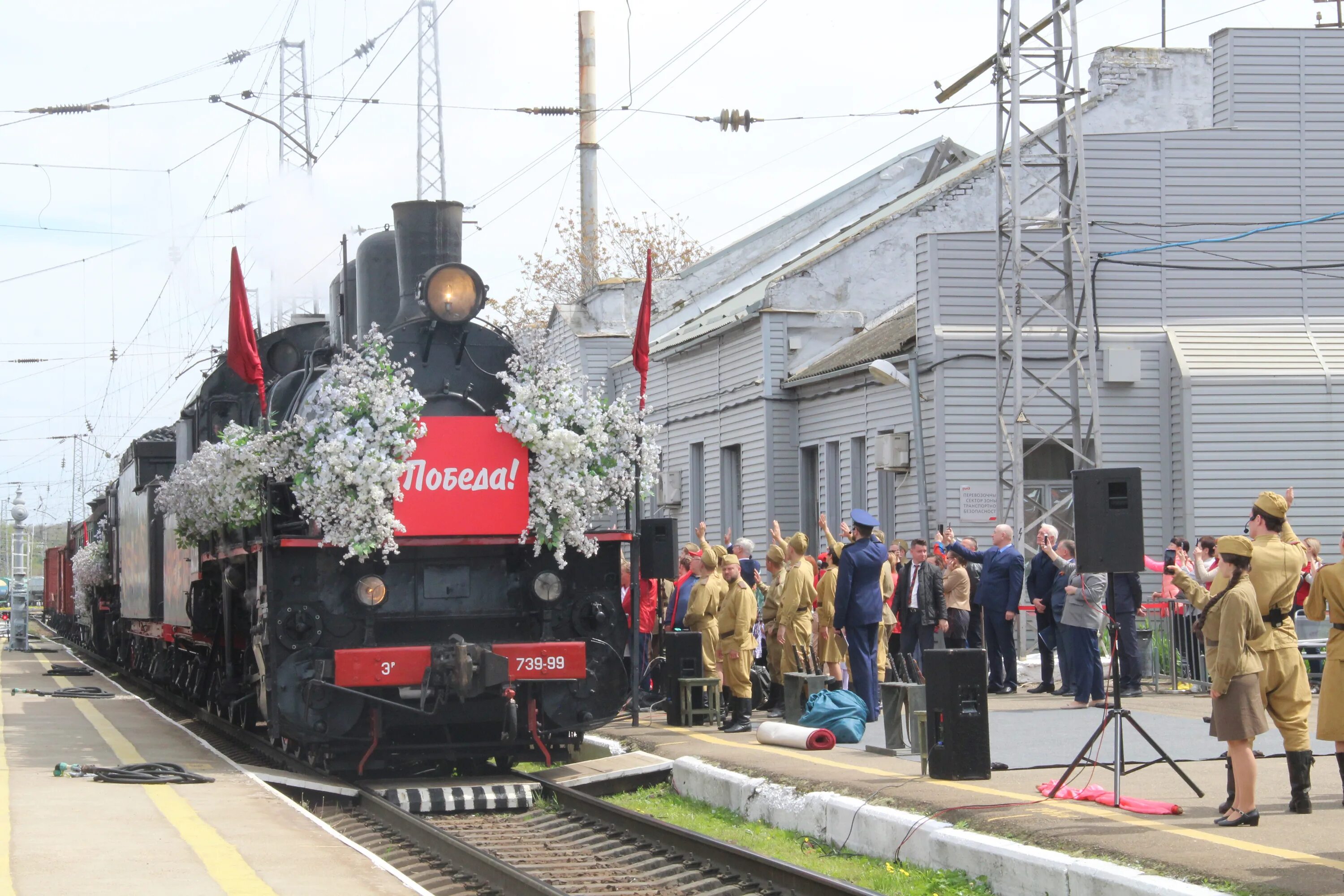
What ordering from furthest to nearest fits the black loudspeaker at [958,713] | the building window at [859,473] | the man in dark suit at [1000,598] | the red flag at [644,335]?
the building window at [859,473]
the man in dark suit at [1000,598]
the red flag at [644,335]
the black loudspeaker at [958,713]

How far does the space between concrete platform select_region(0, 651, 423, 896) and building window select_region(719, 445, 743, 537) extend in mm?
15995

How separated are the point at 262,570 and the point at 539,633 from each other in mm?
2058

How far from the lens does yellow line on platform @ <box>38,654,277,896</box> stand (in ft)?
24.3

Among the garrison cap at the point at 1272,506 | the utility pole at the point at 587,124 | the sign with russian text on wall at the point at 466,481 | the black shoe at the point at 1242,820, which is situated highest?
the utility pole at the point at 587,124

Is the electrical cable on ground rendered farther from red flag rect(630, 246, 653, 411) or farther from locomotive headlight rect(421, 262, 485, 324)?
red flag rect(630, 246, 653, 411)

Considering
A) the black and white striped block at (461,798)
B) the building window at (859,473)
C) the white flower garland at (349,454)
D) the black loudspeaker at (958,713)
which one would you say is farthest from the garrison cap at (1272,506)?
the building window at (859,473)

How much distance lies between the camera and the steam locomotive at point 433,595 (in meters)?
11.2

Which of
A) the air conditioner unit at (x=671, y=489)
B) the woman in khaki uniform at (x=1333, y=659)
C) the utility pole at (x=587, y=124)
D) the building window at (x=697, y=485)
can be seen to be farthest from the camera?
the utility pole at (x=587, y=124)

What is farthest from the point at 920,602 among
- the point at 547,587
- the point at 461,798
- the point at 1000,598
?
the point at 461,798

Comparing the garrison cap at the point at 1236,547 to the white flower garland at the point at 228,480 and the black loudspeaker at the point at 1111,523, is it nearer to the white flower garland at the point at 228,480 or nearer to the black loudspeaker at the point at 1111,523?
the black loudspeaker at the point at 1111,523

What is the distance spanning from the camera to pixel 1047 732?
496 inches

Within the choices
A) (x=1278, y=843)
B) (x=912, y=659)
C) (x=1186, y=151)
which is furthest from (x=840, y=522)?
(x=1278, y=843)

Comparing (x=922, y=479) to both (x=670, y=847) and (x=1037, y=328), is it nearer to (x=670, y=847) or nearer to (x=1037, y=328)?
(x=1037, y=328)

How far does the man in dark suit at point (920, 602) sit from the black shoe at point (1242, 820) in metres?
7.01
